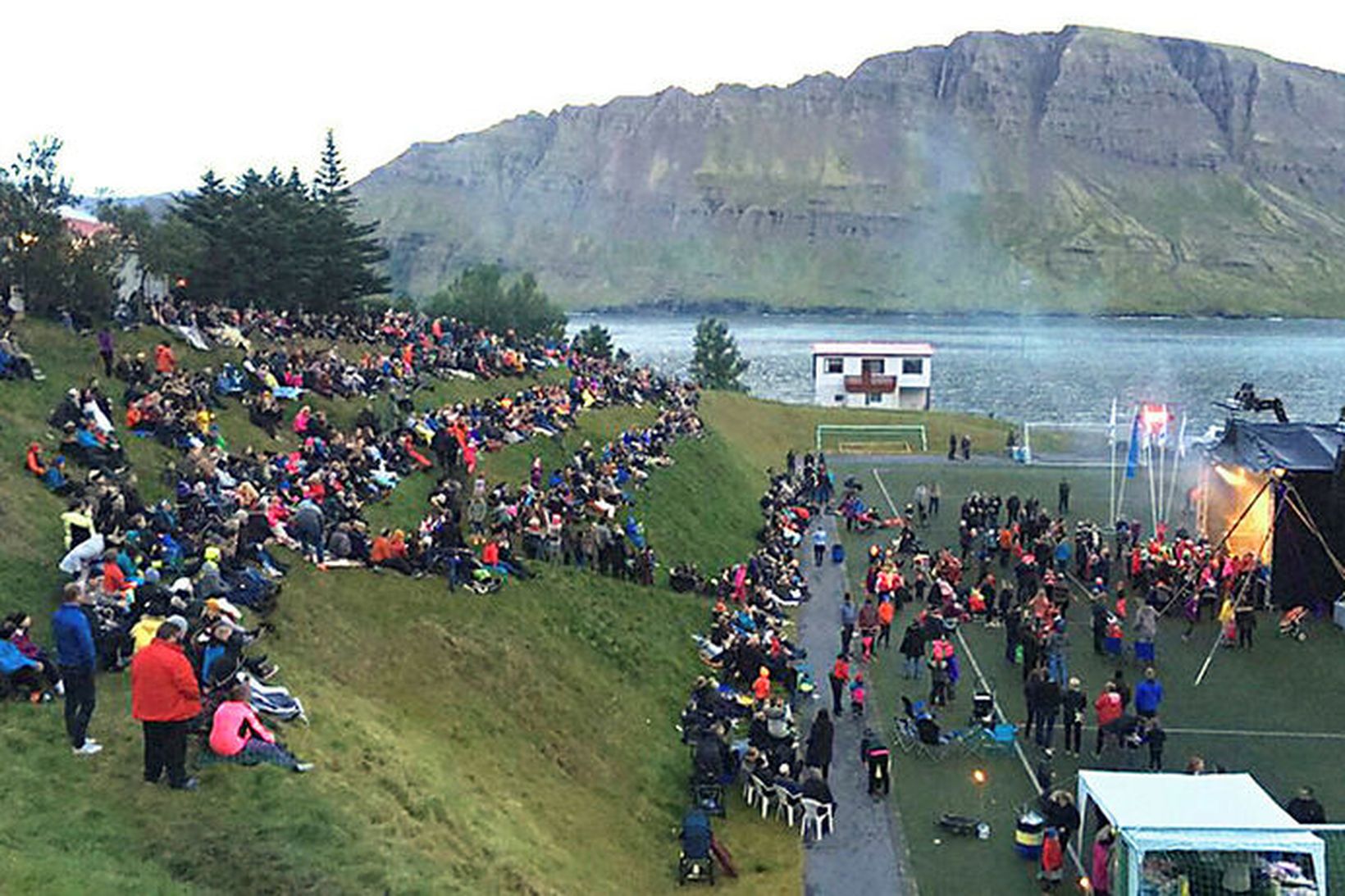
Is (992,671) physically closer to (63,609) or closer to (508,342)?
(63,609)

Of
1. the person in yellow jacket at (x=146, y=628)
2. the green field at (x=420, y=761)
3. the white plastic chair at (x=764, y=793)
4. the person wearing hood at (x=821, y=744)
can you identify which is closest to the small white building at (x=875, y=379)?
the green field at (x=420, y=761)

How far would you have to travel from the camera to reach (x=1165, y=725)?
24.3 meters

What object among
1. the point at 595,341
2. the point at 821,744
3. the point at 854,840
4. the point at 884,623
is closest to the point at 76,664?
the point at 854,840

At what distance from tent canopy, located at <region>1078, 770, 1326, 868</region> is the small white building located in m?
72.0

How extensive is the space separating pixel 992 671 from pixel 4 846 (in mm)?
21286

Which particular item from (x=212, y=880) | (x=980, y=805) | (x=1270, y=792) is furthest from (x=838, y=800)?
(x=212, y=880)

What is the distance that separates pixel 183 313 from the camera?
3847 centimetres

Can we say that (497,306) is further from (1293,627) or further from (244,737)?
(244,737)

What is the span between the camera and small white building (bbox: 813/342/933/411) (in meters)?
87.4

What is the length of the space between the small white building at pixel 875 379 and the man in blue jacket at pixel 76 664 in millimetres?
→ 76083

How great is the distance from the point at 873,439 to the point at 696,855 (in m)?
56.5

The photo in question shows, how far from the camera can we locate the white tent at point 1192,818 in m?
13.5

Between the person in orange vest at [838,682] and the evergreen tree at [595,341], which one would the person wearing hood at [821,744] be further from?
the evergreen tree at [595,341]

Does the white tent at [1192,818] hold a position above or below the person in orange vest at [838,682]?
above
